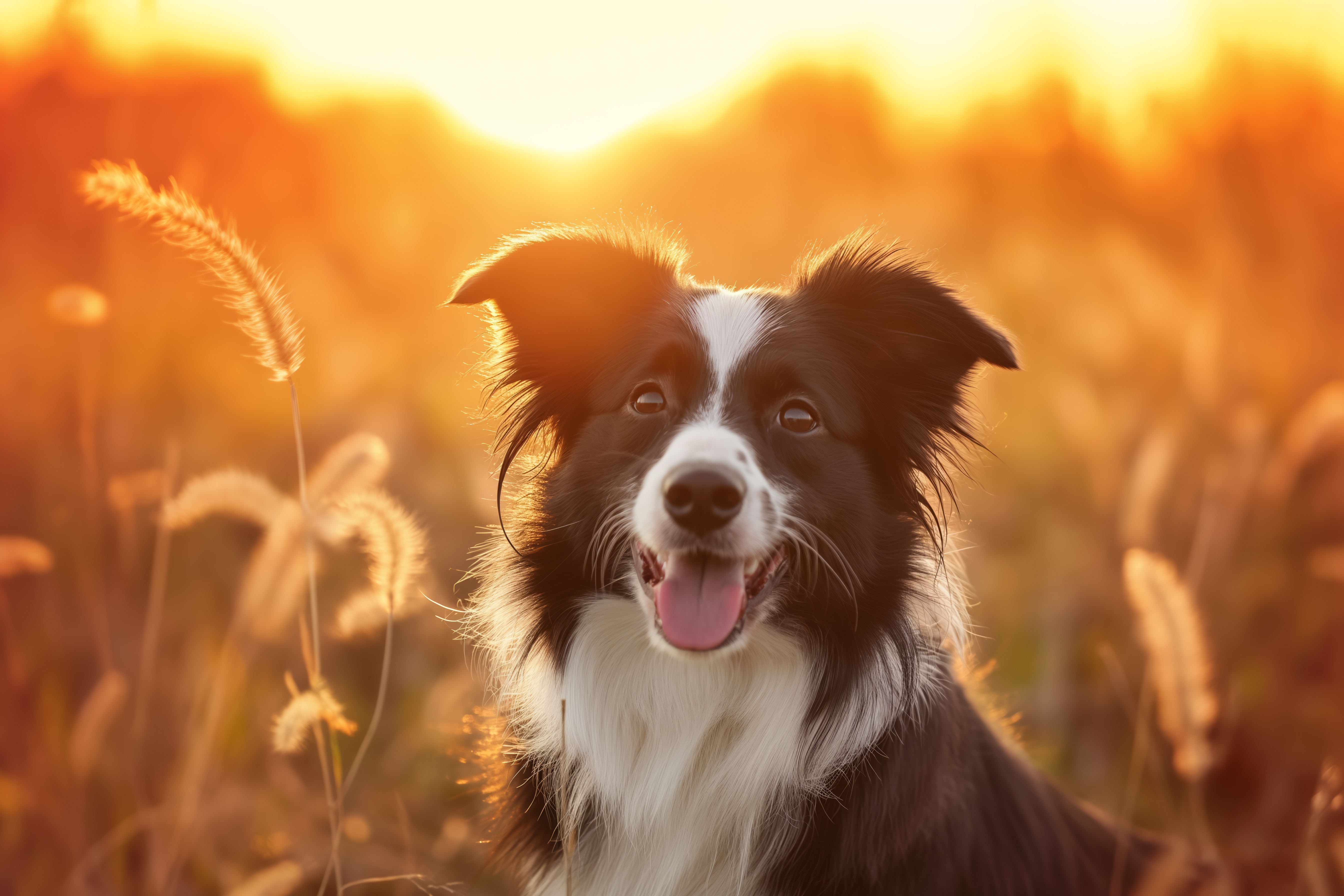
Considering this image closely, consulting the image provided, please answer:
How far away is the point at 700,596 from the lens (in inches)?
118

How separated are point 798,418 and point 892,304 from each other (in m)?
0.62

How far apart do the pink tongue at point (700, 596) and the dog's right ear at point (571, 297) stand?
3.31 feet

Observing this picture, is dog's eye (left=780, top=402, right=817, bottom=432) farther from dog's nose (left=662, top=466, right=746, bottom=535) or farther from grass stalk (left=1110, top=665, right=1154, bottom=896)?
grass stalk (left=1110, top=665, right=1154, bottom=896)

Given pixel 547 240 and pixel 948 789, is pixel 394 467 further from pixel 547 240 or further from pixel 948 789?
pixel 948 789

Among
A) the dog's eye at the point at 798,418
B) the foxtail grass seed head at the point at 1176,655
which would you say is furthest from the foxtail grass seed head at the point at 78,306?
the foxtail grass seed head at the point at 1176,655

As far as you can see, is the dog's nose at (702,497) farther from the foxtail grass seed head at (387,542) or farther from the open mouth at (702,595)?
the foxtail grass seed head at (387,542)

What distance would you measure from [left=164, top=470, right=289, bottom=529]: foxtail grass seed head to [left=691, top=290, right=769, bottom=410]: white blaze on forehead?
5.04ft

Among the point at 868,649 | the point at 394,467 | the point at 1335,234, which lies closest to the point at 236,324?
the point at 868,649

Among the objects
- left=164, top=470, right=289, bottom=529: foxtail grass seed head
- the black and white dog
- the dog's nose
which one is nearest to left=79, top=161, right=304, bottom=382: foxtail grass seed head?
left=164, top=470, right=289, bottom=529: foxtail grass seed head

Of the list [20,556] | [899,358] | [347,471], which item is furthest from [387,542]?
[899,358]

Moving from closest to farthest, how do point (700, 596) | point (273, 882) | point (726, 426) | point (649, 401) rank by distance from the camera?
1. point (273, 882)
2. point (700, 596)
3. point (726, 426)
4. point (649, 401)

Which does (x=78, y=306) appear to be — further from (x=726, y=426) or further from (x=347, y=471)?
(x=726, y=426)

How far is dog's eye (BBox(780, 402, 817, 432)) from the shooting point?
333 centimetres

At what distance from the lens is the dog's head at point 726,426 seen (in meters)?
2.98
